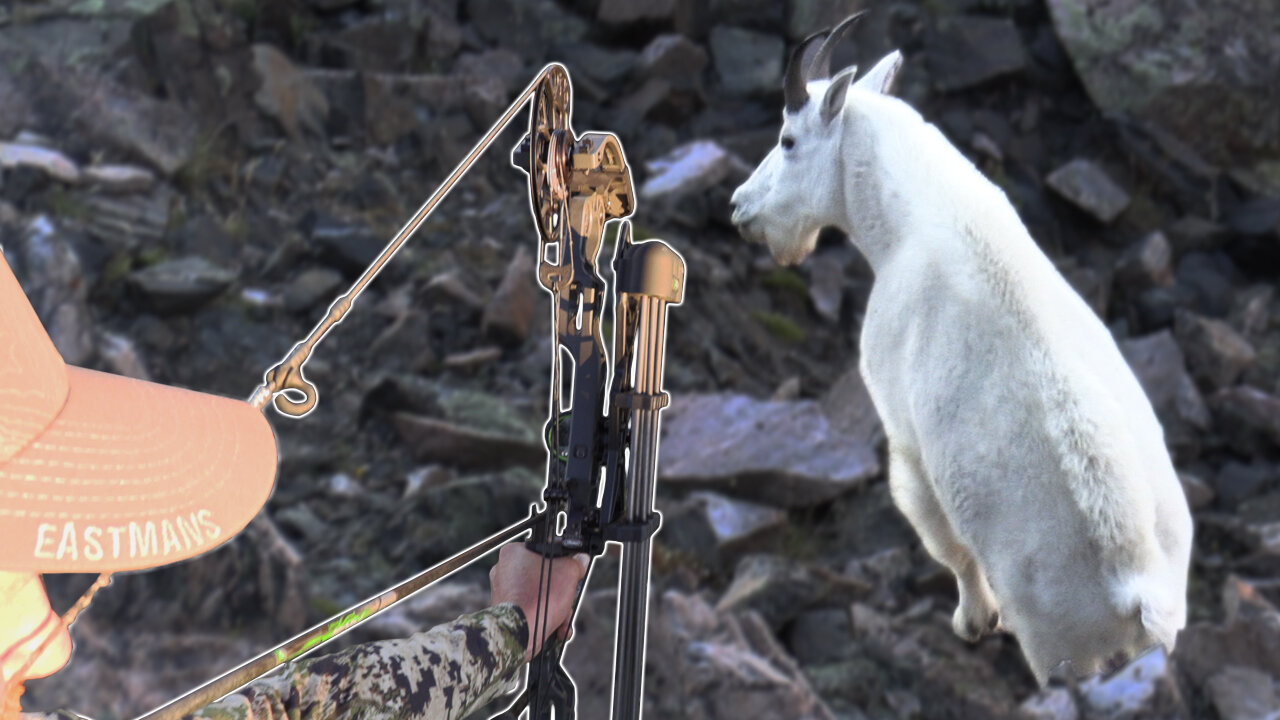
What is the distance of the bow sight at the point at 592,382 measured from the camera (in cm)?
90

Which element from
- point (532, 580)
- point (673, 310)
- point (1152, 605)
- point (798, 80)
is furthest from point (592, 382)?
point (673, 310)

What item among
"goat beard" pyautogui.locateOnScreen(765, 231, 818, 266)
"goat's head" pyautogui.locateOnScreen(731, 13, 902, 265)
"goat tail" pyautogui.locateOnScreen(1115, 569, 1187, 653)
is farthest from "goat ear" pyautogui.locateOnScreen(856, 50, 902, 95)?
"goat tail" pyautogui.locateOnScreen(1115, 569, 1187, 653)

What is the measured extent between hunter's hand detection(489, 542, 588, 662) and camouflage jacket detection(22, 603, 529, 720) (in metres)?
0.05

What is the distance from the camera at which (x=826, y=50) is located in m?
0.89

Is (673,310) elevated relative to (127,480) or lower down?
lower down

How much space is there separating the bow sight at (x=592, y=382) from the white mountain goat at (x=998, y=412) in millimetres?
177

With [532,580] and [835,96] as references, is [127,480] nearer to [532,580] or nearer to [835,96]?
[532,580]

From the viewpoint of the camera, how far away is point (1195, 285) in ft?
6.86

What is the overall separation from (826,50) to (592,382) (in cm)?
33

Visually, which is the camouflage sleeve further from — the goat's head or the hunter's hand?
the goat's head

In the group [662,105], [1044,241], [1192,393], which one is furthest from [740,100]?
[1192,393]

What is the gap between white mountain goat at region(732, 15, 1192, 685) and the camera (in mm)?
731

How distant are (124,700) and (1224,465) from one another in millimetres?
1820

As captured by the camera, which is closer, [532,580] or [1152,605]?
[1152,605]
